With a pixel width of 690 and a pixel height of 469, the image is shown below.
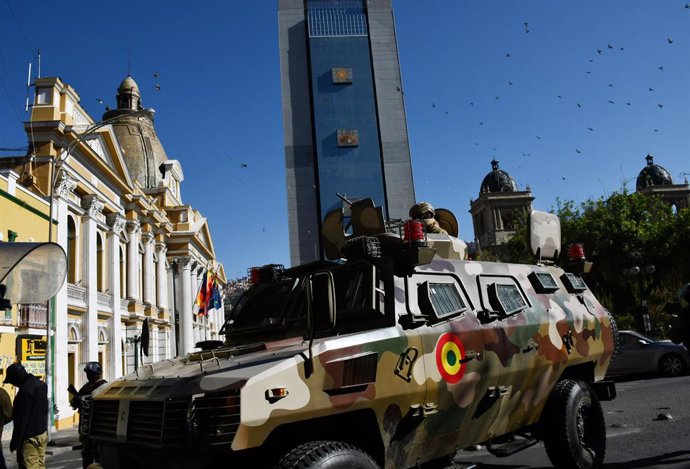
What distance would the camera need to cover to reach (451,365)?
16.3ft

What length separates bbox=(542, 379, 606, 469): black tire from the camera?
596 centimetres

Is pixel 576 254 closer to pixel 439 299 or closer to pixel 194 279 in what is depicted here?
pixel 439 299

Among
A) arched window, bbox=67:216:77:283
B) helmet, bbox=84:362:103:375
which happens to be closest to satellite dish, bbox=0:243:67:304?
helmet, bbox=84:362:103:375

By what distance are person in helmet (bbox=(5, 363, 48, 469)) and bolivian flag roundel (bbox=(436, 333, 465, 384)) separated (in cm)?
462

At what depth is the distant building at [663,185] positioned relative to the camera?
88.6 metres

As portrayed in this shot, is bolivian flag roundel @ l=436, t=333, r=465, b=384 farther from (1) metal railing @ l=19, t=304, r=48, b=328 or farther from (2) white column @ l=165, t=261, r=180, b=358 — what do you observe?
(2) white column @ l=165, t=261, r=180, b=358

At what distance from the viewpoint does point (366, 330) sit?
4719mm

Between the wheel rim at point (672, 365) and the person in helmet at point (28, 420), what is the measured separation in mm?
15003

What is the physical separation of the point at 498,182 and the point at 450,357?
100 m

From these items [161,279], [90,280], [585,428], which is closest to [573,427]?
[585,428]

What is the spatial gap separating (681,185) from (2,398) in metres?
100

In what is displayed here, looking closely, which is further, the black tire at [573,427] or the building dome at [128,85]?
the building dome at [128,85]

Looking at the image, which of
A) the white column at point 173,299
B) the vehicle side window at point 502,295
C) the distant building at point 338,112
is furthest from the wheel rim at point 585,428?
the distant building at point 338,112

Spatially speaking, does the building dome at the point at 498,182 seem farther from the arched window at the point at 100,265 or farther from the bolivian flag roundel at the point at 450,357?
the bolivian flag roundel at the point at 450,357
